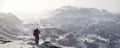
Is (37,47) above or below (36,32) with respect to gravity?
below

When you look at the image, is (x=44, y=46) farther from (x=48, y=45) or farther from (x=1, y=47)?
(x=1, y=47)

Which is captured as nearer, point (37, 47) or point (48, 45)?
point (37, 47)

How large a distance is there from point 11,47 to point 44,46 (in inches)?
292

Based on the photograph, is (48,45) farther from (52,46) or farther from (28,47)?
(28,47)

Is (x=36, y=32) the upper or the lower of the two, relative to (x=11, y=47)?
upper

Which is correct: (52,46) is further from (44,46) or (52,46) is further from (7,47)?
(7,47)

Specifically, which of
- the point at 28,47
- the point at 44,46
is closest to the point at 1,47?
the point at 28,47

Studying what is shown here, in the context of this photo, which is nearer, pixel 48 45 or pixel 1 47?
pixel 1 47

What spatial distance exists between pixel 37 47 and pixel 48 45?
18.4 ft

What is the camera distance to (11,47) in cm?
4750

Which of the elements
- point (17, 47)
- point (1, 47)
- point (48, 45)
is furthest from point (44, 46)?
point (1, 47)

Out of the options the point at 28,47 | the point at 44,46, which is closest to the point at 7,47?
the point at 28,47

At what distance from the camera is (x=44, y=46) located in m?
50.1

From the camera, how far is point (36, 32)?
157 feet
